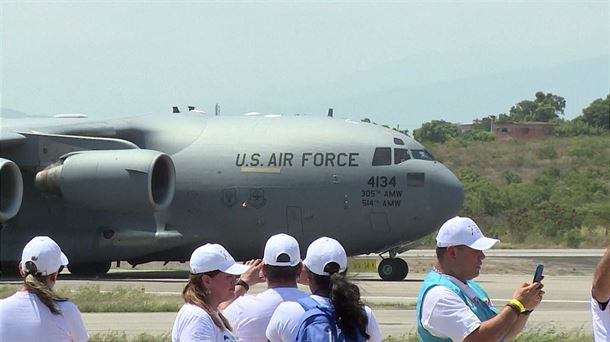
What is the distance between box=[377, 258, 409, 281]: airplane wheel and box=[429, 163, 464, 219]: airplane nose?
1462 mm

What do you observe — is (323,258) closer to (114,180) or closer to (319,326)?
(319,326)

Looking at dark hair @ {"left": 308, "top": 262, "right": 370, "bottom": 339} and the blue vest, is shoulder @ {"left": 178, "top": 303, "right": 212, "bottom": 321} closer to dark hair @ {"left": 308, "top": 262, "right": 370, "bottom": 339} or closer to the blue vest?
dark hair @ {"left": 308, "top": 262, "right": 370, "bottom": 339}

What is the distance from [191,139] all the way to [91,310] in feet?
27.9

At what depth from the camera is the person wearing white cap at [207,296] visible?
271 inches

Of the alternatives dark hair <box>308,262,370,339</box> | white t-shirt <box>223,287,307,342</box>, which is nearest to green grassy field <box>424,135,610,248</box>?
white t-shirt <box>223,287,307,342</box>

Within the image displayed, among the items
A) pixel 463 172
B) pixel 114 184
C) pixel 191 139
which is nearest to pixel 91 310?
pixel 114 184

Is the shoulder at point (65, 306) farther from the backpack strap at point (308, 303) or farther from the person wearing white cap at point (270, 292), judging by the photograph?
the backpack strap at point (308, 303)

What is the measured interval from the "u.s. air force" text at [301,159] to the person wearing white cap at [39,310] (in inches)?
742

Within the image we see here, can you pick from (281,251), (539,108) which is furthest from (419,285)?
(539,108)

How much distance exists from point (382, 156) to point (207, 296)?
19402 millimetres

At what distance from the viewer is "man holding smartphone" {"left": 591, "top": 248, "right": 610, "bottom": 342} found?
708 cm

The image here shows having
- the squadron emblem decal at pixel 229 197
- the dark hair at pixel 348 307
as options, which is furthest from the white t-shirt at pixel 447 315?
the squadron emblem decal at pixel 229 197

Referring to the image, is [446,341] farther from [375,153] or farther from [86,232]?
[86,232]

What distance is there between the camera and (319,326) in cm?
659
